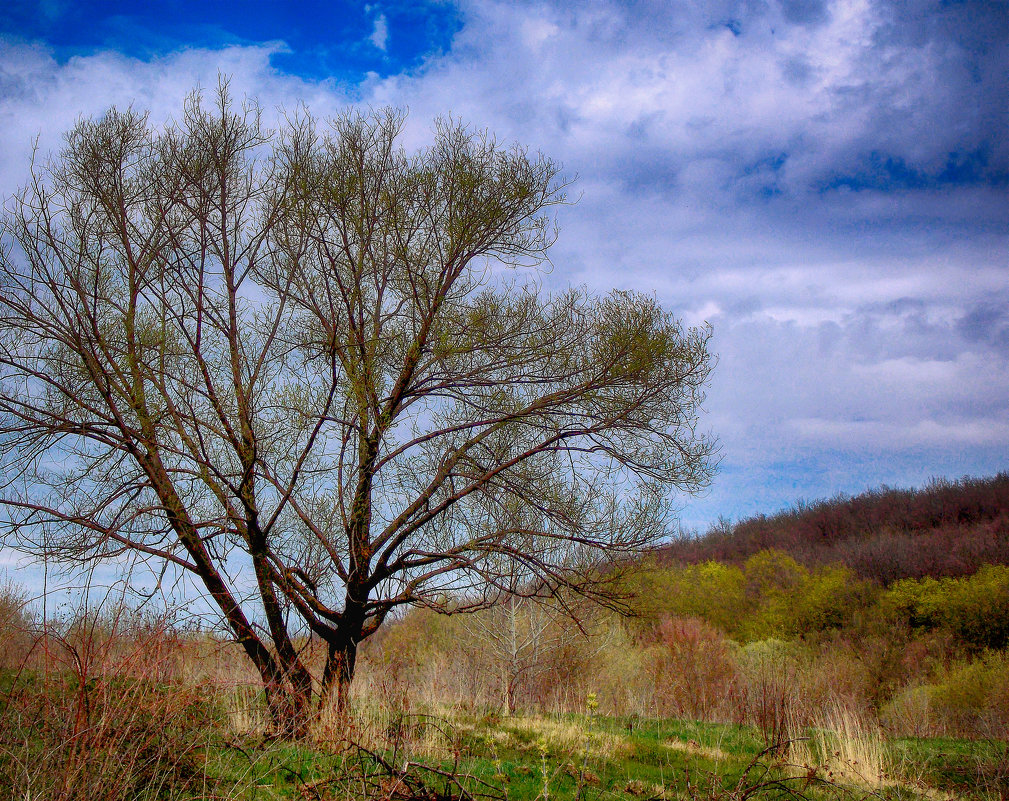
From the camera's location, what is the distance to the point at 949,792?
8.33 meters

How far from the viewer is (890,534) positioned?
195 ft

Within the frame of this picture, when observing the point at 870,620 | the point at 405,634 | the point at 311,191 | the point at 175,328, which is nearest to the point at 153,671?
the point at 175,328

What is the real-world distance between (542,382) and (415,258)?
96.4 inches

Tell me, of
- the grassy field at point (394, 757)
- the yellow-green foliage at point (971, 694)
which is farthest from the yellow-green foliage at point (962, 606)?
the grassy field at point (394, 757)

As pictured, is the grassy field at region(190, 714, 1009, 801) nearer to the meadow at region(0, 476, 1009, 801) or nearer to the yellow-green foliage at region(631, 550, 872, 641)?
the meadow at region(0, 476, 1009, 801)

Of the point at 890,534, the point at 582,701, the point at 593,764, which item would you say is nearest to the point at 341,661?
the point at 593,764

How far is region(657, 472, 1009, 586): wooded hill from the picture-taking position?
159 feet

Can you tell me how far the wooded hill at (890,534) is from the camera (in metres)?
48.4

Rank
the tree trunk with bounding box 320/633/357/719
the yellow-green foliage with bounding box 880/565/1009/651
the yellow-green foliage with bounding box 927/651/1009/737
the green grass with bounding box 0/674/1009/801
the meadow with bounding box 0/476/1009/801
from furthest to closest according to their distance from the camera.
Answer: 1. the yellow-green foliage with bounding box 880/565/1009/651
2. the yellow-green foliage with bounding box 927/651/1009/737
3. the tree trunk with bounding box 320/633/357/719
4. the green grass with bounding box 0/674/1009/801
5. the meadow with bounding box 0/476/1009/801

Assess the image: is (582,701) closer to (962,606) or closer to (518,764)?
(518,764)

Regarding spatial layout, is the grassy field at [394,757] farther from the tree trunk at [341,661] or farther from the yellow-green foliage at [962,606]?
the yellow-green foliage at [962,606]

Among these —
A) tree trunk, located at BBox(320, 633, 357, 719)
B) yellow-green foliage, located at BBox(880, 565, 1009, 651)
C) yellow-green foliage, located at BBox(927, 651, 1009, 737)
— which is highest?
tree trunk, located at BBox(320, 633, 357, 719)

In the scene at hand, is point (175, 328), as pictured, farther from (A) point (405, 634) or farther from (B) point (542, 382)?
(A) point (405, 634)

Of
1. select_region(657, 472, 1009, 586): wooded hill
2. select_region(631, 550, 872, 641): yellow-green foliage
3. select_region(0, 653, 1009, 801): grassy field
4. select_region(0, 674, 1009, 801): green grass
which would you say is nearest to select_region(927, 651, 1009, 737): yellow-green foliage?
select_region(0, 653, 1009, 801): grassy field
